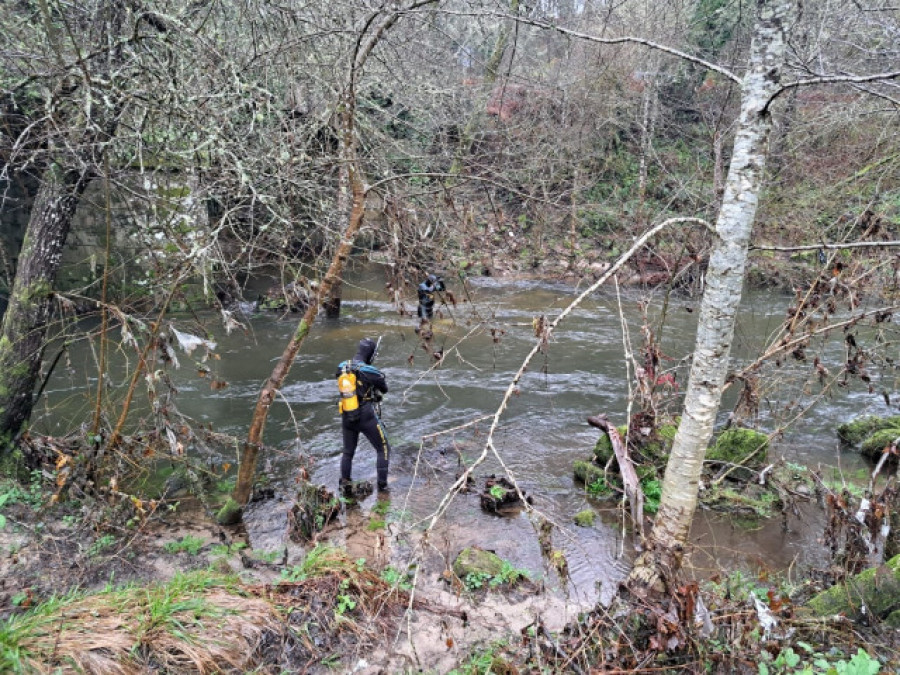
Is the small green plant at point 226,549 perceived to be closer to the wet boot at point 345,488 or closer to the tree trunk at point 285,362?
the tree trunk at point 285,362

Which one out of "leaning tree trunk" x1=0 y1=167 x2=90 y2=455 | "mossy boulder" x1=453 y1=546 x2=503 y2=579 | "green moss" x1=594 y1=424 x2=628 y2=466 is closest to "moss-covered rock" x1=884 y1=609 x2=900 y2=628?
"mossy boulder" x1=453 y1=546 x2=503 y2=579

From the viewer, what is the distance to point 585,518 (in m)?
6.33

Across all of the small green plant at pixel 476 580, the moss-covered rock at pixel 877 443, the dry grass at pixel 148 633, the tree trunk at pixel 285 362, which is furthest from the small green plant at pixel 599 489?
the dry grass at pixel 148 633

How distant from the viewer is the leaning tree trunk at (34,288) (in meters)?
5.61

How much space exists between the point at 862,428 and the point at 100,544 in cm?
957

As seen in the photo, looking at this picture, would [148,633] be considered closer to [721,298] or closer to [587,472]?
[721,298]

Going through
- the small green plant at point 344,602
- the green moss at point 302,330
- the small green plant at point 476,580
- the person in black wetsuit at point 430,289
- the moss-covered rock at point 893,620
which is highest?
the person in black wetsuit at point 430,289

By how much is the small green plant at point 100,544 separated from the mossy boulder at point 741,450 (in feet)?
21.3

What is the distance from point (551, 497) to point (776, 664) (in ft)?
12.6

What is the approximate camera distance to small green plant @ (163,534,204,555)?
204 inches

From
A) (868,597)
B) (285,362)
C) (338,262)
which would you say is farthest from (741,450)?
(285,362)

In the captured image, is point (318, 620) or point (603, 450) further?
point (603, 450)

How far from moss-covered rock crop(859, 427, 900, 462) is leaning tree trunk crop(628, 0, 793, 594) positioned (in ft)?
18.7

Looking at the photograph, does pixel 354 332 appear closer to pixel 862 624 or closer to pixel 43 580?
pixel 43 580
